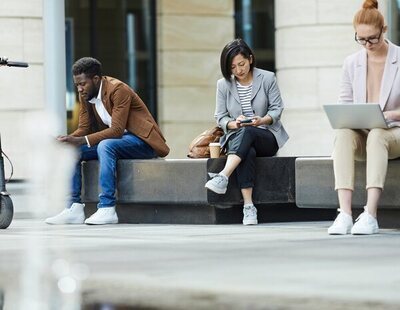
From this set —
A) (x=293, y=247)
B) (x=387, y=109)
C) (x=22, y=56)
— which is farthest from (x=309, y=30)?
(x=293, y=247)

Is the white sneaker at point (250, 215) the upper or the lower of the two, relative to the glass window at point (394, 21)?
lower

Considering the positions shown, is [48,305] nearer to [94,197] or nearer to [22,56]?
[94,197]

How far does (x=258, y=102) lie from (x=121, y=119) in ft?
4.32

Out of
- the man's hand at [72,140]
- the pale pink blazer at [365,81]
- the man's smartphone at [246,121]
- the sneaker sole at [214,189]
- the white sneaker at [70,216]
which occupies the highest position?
the pale pink blazer at [365,81]

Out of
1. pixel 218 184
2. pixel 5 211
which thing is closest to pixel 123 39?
pixel 5 211

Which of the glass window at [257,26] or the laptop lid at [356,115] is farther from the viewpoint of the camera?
the glass window at [257,26]

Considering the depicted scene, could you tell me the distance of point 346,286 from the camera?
6.88 meters

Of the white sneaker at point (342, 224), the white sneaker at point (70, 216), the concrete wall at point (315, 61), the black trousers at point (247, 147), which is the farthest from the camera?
the concrete wall at point (315, 61)

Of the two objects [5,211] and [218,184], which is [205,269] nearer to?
[218,184]

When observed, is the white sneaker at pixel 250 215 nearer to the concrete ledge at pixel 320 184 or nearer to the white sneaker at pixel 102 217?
the concrete ledge at pixel 320 184

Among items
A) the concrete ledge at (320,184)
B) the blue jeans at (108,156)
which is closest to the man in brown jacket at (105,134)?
the blue jeans at (108,156)

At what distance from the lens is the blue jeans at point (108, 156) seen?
1301 cm

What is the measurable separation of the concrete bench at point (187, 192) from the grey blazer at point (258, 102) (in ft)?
0.93

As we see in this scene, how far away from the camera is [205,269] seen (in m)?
7.92
